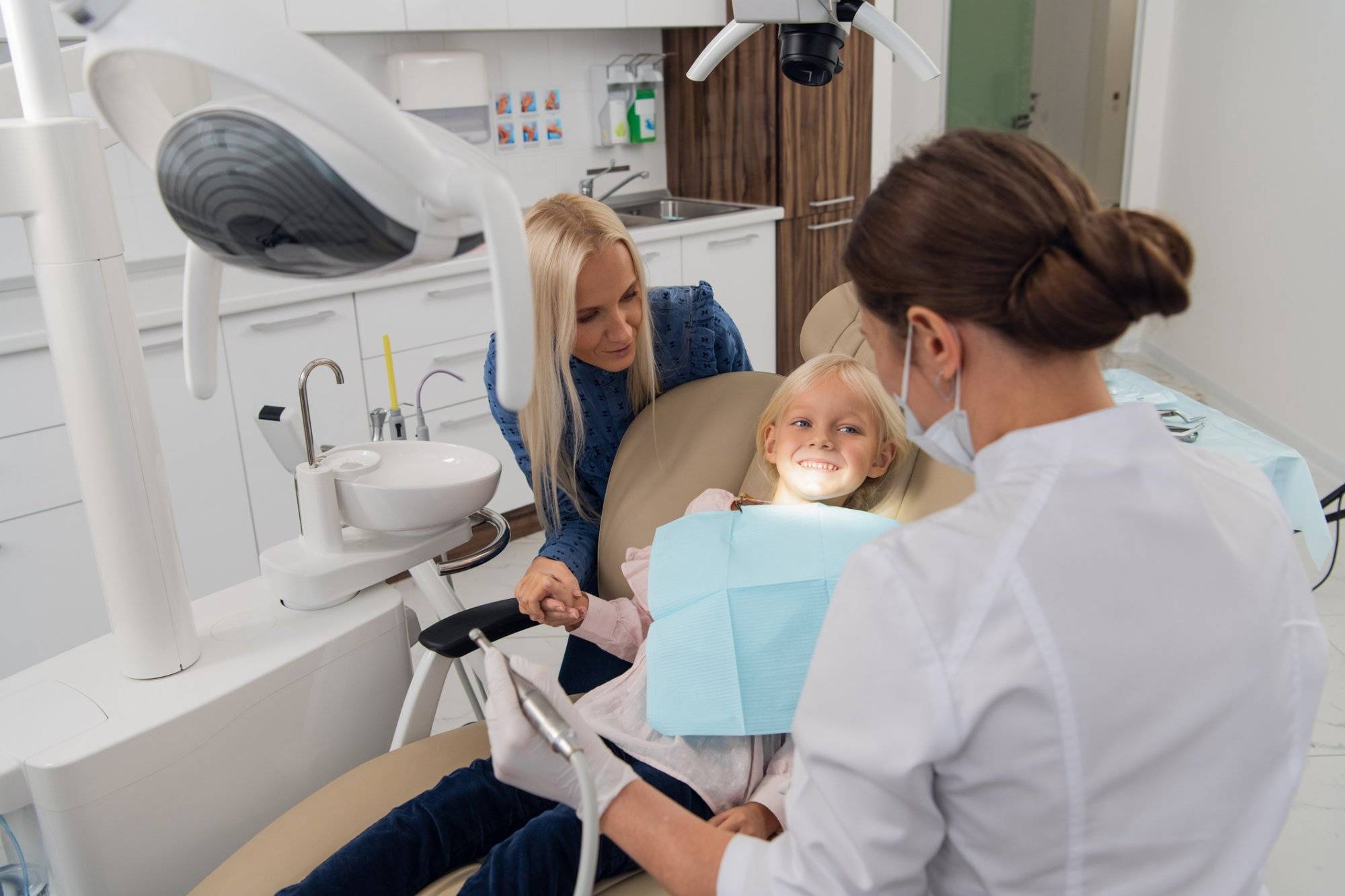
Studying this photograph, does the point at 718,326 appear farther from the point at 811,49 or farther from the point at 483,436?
the point at 483,436

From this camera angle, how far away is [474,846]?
51.1 inches

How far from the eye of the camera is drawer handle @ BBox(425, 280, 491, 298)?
2.89 meters

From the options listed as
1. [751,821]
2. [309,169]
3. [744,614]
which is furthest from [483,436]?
[309,169]

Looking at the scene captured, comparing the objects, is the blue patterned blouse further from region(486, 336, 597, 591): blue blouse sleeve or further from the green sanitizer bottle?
the green sanitizer bottle

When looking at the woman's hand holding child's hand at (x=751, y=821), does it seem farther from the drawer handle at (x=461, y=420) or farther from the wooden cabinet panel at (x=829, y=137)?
the wooden cabinet panel at (x=829, y=137)

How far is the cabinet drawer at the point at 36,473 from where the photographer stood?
231 cm

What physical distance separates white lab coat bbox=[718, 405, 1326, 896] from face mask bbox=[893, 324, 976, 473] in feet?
0.20

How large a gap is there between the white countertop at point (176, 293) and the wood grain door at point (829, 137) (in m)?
1.27

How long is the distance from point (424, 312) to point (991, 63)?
3018mm

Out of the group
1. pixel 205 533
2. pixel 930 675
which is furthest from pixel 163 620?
pixel 205 533

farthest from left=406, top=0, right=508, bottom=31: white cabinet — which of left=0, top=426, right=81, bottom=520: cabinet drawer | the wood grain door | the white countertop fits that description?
left=0, top=426, right=81, bottom=520: cabinet drawer

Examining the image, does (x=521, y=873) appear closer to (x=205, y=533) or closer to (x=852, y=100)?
(x=205, y=533)

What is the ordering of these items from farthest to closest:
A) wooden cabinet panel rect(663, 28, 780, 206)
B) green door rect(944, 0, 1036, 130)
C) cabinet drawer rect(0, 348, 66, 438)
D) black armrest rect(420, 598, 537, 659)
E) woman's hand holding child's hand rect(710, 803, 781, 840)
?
green door rect(944, 0, 1036, 130)
wooden cabinet panel rect(663, 28, 780, 206)
cabinet drawer rect(0, 348, 66, 438)
black armrest rect(420, 598, 537, 659)
woman's hand holding child's hand rect(710, 803, 781, 840)

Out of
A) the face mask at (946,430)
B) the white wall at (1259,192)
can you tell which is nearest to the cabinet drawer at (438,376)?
the face mask at (946,430)
